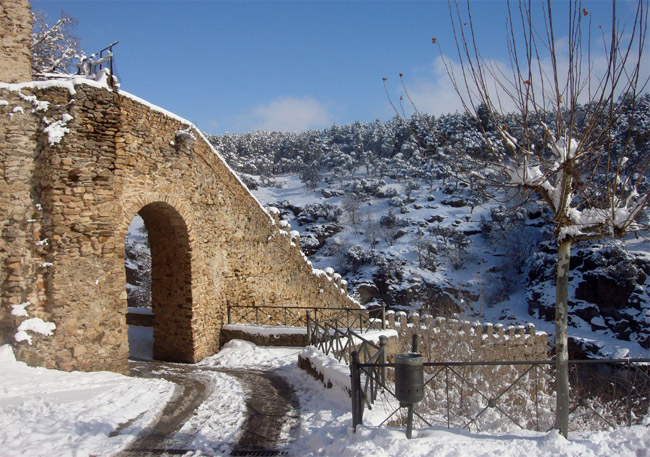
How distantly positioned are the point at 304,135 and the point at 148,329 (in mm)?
67103

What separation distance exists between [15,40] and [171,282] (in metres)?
5.90

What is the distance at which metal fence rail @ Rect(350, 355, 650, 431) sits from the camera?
5.30 metres

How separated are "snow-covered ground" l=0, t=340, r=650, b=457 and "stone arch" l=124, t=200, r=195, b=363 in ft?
9.98

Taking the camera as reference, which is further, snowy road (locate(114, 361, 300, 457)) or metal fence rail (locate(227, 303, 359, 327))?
metal fence rail (locate(227, 303, 359, 327))

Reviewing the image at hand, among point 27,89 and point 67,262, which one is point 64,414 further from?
point 27,89

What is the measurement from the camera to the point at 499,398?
318 inches

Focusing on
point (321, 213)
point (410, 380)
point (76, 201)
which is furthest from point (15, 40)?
point (321, 213)

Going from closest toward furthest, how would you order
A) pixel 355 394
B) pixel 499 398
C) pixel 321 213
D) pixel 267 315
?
pixel 355 394 < pixel 499 398 < pixel 267 315 < pixel 321 213

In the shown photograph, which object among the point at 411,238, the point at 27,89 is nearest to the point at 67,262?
the point at 27,89

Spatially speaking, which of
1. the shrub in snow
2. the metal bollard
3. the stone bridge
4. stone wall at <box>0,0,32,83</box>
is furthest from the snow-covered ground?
the shrub in snow

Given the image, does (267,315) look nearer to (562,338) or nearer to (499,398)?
(499,398)

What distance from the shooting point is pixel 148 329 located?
1389cm

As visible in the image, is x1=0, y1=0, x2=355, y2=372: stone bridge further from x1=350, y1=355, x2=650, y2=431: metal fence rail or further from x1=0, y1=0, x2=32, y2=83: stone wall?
x1=350, y1=355, x2=650, y2=431: metal fence rail

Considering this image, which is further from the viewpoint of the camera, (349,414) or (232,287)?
(232,287)
